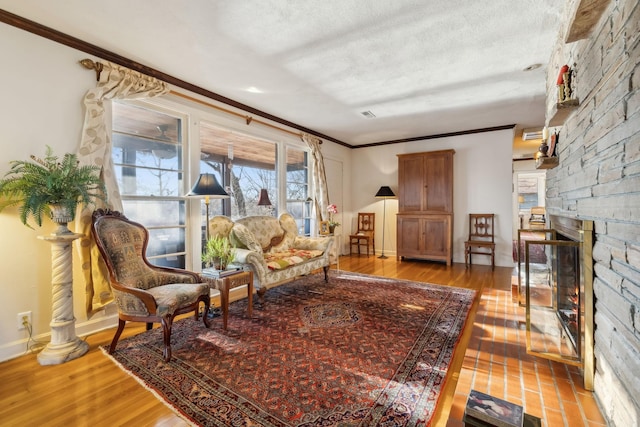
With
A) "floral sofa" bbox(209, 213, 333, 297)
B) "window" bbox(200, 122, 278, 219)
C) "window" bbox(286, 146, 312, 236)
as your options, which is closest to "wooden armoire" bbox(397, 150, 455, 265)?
"window" bbox(286, 146, 312, 236)

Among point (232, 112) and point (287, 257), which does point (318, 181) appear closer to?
point (232, 112)

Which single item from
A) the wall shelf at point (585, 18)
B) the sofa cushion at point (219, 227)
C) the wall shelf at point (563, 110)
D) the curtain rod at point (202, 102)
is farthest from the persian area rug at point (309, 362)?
the curtain rod at point (202, 102)

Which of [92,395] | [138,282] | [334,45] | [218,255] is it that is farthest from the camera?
[218,255]

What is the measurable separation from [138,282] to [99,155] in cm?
121

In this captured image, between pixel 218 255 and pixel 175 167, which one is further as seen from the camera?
pixel 175 167

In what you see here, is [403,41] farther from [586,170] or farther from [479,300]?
[479,300]

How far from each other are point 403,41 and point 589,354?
256 centimetres

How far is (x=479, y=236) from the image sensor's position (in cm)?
547

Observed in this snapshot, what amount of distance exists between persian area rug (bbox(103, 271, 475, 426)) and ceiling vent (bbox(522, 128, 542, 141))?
393 centimetres

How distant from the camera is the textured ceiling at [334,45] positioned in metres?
2.15

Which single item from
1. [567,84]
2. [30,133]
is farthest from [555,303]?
[30,133]

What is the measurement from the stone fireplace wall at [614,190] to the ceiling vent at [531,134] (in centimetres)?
437

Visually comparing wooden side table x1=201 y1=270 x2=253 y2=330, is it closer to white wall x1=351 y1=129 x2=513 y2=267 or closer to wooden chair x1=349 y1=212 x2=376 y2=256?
wooden chair x1=349 y1=212 x2=376 y2=256

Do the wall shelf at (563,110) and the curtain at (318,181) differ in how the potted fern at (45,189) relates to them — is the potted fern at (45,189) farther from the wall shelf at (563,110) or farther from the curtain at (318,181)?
the curtain at (318,181)
